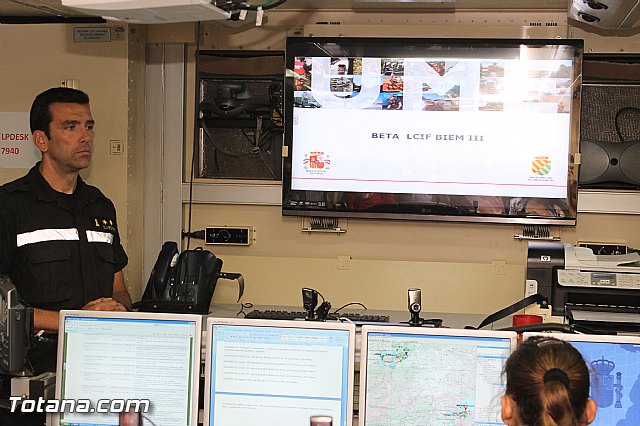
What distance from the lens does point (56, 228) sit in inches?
116

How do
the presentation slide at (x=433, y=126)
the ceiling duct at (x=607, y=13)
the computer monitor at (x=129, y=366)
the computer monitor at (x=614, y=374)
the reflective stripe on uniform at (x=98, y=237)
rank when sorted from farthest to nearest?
1. the presentation slide at (x=433, y=126)
2. the ceiling duct at (x=607, y=13)
3. the reflective stripe on uniform at (x=98, y=237)
4. the computer monitor at (x=129, y=366)
5. the computer monitor at (x=614, y=374)

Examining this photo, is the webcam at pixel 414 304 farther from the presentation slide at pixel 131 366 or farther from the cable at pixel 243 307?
the cable at pixel 243 307

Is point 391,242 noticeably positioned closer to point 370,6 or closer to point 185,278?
point 185,278

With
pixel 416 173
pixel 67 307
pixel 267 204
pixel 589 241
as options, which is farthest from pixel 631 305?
pixel 67 307

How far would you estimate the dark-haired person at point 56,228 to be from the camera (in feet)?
9.44

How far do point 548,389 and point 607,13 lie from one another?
2689 millimetres

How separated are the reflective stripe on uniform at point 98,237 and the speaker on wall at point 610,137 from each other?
2.48 metres

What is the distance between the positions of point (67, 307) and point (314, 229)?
5.83 ft

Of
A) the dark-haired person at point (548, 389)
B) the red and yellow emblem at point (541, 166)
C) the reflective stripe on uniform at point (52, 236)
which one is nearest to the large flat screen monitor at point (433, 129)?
the red and yellow emblem at point (541, 166)

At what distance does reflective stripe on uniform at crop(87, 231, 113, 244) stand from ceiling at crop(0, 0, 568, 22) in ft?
4.84

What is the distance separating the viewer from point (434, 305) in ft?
14.3

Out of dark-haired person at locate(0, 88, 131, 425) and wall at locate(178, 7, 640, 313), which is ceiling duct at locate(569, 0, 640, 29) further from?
dark-haired person at locate(0, 88, 131, 425)

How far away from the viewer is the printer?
12.2ft

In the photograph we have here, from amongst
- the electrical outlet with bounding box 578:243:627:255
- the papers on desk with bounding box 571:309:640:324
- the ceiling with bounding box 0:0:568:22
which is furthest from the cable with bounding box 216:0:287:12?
the electrical outlet with bounding box 578:243:627:255
